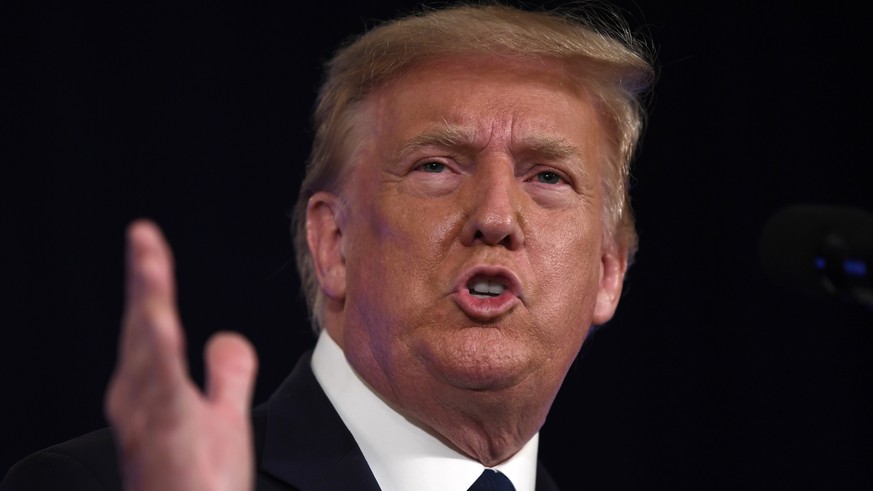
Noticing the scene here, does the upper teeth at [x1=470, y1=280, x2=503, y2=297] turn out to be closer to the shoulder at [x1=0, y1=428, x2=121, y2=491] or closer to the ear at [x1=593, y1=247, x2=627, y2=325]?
the ear at [x1=593, y1=247, x2=627, y2=325]

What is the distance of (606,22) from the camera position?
8.79 ft

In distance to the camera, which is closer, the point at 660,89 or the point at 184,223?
the point at 184,223

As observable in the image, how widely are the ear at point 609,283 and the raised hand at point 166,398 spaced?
125cm

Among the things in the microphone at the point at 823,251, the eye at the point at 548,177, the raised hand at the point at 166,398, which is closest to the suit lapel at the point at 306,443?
the eye at the point at 548,177

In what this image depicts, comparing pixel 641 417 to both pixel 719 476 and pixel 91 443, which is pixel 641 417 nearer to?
pixel 719 476

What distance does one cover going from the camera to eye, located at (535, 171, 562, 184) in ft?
7.27

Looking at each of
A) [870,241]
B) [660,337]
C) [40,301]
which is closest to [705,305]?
[660,337]

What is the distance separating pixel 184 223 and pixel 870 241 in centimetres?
212

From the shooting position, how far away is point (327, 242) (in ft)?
7.65

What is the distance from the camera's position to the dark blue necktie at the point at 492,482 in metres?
2.13

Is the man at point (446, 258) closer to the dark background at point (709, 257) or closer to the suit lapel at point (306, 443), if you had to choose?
the suit lapel at point (306, 443)

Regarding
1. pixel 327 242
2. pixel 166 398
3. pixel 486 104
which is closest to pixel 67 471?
pixel 327 242

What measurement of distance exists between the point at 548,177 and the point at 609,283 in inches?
13.3

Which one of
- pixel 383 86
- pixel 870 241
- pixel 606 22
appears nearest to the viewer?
pixel 870 241
